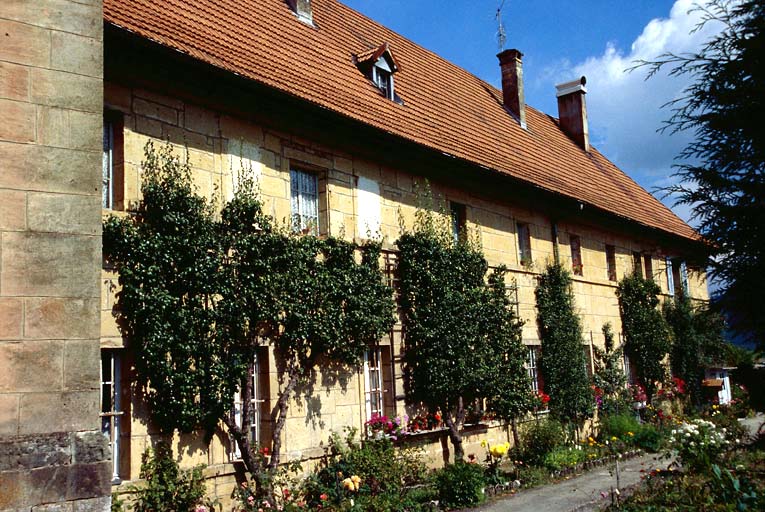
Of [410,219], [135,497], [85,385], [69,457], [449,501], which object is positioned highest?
[410,219]

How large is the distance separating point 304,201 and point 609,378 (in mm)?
10231

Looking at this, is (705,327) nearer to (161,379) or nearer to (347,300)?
(347,300)

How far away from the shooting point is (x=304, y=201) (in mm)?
11484

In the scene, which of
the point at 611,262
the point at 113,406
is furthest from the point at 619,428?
the point at 113,406

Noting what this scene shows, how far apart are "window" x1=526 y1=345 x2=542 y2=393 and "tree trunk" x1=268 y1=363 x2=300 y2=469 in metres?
6.99

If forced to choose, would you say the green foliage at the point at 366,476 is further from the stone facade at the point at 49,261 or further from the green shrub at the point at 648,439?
the green shrub at the point at 648,439

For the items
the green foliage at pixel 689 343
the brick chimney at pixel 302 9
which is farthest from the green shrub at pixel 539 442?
the green foliage at pixel 689 343

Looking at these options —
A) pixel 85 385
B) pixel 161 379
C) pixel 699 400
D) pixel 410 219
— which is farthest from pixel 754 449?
pixel 699 400

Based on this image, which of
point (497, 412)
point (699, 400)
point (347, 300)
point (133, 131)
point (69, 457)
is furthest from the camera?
point (699, 400)

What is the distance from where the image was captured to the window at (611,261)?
20.1m

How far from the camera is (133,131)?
29.9ft

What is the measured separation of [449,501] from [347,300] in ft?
10.4

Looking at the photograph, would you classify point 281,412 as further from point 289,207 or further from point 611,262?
point 611,262

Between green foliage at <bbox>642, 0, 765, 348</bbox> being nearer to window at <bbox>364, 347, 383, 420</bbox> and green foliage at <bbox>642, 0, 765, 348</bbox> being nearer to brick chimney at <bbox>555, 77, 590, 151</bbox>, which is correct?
window at <bbox>364, 347, 383, 420</bbox>
